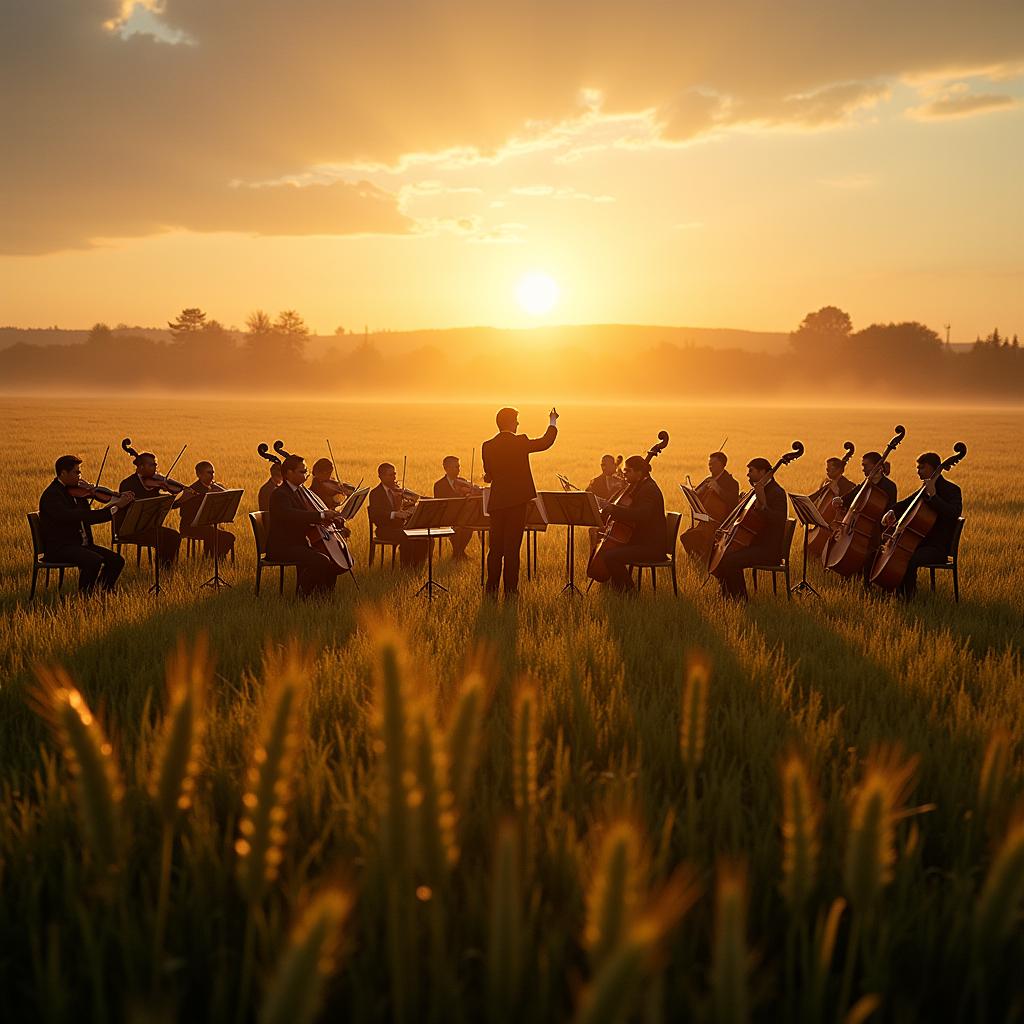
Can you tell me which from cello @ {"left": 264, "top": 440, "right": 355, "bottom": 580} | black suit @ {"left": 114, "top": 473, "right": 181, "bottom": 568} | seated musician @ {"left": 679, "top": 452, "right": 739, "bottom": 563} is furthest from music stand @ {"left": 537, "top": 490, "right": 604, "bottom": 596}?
black suit @ {"left": 114, "top": 473, "right": 181, "bottom": 568}

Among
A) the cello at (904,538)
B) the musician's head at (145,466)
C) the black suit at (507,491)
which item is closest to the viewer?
the cello at (904,538)

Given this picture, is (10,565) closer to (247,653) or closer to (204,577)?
(204,577)

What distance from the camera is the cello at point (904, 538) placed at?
31.5 feet

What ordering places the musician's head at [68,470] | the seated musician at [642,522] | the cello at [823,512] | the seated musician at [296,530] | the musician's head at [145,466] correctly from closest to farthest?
the musician's head at [68,470] < the seated musician at [296,530] < the seated musician at [642,522] < the musician's head at [145,466] < the cello at [823,512]

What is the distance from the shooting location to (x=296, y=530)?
32.1ft

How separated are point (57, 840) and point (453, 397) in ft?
501

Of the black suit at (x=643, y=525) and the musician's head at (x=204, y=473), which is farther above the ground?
the musician's head at (x=204, y=473)

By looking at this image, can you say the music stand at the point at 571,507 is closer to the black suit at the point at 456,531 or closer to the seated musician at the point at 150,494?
the black suit at the point at 456,531

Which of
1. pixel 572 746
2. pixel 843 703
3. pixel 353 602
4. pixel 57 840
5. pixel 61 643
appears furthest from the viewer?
pixel 353 602

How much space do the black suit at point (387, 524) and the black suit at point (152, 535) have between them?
9.36 feet

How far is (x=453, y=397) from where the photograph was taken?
154 meters

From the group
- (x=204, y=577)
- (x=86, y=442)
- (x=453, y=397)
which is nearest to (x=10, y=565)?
(x=204, y=577)

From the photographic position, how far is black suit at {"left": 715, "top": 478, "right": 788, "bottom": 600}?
9.91 m

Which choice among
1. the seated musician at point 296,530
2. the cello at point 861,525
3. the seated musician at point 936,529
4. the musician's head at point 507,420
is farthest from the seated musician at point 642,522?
the seated musician at point 296,530
